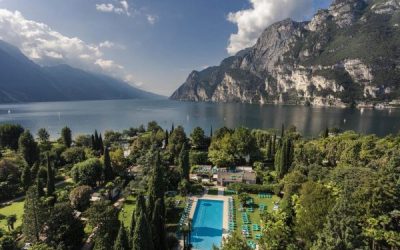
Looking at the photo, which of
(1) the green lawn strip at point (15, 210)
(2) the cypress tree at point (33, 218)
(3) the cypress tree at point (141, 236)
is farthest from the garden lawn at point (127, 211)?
(1) the green lawn strip at point (15, 210)

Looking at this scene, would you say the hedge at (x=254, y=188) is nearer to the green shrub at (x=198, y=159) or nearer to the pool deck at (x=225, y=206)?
the pool deck at (x=225, y=206)

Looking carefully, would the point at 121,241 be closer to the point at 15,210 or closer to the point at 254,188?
the point at 15,210

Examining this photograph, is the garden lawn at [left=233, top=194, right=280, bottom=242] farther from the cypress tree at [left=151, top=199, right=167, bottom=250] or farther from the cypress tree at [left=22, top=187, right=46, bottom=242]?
the cypress tree at [left=22, top=187, right=46, bottom=242]

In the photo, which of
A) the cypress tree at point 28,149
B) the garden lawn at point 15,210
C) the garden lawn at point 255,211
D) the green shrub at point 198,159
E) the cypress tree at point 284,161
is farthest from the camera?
the green shrub at point 198,159

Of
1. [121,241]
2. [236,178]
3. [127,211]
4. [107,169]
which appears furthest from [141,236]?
[236,178]

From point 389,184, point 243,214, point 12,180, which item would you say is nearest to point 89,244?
point 243,214

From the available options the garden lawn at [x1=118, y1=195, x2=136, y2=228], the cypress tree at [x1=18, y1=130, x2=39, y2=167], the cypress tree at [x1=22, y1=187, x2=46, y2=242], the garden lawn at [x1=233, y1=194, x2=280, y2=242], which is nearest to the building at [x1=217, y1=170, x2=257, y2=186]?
the garden lawn at [x1=233, y1=194, x2=280, y2=242]
